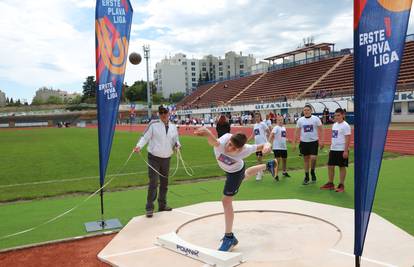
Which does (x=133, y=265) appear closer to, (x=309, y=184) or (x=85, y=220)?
(x=85, y=220)

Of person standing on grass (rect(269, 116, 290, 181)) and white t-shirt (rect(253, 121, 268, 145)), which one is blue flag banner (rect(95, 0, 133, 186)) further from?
white t-shirt (rect(253, 121, 268, 145))

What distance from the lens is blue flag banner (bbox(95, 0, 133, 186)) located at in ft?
20.6

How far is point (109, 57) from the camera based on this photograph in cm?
636

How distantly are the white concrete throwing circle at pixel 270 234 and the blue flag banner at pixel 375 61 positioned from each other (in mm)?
2150

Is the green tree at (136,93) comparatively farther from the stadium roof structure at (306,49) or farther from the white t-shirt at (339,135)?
the white t-shirt at (339,135)

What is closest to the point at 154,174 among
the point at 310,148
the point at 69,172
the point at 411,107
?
the point at 310,148

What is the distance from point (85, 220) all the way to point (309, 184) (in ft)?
18.3

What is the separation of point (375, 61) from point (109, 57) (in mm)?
4405

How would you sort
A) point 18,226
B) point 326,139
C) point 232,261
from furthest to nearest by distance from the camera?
point 326,139 → point 18,226 → point 232,261

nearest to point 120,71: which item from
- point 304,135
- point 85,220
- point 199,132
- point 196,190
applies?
point 199,132

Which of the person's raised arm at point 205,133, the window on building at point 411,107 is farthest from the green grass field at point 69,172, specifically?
the window on building at point 411,107

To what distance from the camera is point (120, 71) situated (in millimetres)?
6473

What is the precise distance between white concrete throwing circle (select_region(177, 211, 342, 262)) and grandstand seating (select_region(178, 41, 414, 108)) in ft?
104

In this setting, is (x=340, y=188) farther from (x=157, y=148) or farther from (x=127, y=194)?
(x=127, y=194)
